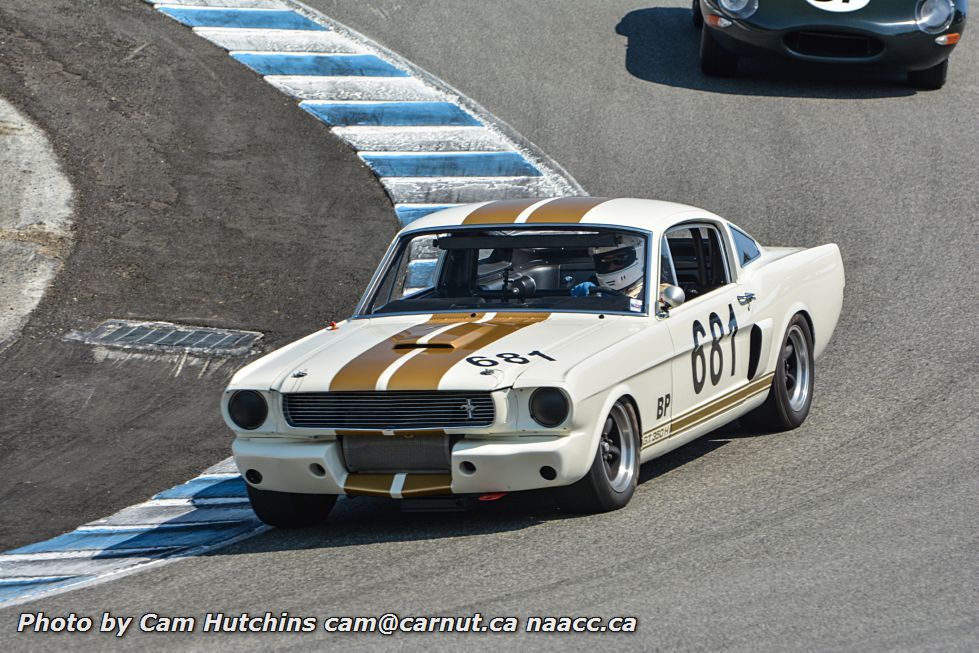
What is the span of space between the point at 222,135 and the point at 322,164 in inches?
42.0

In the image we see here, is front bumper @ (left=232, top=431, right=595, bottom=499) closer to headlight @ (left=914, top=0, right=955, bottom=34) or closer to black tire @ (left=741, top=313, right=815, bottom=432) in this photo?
black tire @ (left=741, top=313, right=815, bottom=432)

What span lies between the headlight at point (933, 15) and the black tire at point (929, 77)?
0.60 metres

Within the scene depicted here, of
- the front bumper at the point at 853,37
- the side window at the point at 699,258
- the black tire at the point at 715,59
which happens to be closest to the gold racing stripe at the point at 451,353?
the side window at the point at 699,258

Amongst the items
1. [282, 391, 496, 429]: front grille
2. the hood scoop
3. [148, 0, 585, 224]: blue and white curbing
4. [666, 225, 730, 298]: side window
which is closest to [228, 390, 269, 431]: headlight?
[282, 391, 496, 429]: front grille

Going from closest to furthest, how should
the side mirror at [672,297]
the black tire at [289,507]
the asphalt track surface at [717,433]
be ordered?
the asphalt track surface at [717,433] < the black tire at [289,507] < the side mirror at [672,297]

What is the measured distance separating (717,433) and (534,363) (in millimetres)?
2154

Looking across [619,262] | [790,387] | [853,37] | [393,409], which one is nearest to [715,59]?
[853,37]

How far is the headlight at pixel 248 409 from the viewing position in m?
6.29

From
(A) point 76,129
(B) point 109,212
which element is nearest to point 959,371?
(B) point 109,212

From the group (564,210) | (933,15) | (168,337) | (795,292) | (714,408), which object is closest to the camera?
(714,408)

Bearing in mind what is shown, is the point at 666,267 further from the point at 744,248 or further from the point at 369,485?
the point at 369,485

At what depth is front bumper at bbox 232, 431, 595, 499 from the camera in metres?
5.86

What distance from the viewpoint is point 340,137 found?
12992 mm

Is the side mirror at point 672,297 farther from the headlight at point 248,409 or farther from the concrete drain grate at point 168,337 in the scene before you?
the concrete drain grate at point 168,337
